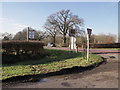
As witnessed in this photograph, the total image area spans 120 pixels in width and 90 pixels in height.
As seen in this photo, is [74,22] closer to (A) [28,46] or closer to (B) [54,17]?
(B) [54,17]

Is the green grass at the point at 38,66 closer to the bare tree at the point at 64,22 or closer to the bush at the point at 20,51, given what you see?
the bush at the point at 20,51

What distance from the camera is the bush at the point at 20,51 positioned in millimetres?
11516

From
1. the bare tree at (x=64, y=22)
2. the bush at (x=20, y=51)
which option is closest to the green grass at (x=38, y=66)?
the bush at (x=20, y=51)

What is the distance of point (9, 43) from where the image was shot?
38.6 ft

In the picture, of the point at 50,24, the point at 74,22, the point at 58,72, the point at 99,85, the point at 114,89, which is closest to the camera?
the point at 114,89

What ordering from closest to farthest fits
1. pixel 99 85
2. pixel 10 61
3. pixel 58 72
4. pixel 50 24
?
pixel 99 85 → pixel 58 72 → pixel 10 61 → pixel 50 24

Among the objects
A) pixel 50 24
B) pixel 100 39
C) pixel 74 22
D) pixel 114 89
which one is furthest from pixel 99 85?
pixel 100 39

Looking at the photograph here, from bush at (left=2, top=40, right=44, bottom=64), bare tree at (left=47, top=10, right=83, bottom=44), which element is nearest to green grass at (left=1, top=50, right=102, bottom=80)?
bush at (left=2, top=40, right=44, bottom=64)

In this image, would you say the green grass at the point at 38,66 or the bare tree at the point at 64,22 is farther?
the bare tree at the point at 64,22

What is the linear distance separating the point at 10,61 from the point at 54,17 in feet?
133

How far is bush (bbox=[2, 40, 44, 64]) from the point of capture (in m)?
11.5

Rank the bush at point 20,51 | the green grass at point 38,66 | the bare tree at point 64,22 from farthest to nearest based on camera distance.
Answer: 1. the bare tree at point 64,22
2. the bush at point 20,51
3. the green grass at point 38,66

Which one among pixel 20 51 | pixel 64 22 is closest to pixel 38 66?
pixel 20 51

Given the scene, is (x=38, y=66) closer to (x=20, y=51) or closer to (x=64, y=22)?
(x=20, y=51)
